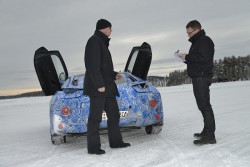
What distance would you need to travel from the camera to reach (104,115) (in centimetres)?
575

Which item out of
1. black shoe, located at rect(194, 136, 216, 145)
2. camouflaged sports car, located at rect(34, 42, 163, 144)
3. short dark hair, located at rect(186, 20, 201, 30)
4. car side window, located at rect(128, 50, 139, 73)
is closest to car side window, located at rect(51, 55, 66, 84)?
camouflaged sports car, located at rect(34, 42, 163, 144)

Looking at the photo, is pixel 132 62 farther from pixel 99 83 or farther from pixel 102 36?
pixel 99 83

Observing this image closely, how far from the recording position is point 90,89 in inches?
207

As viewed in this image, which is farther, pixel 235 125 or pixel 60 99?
pixel 235 125

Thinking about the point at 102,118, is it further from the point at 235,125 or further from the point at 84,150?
the point at 235,125

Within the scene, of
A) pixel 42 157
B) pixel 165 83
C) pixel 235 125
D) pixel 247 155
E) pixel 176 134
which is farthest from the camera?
pixel 165 83

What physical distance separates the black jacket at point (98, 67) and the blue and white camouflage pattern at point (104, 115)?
0.43m

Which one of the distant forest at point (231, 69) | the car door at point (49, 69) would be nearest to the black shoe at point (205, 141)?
the car door at point (49, 69)

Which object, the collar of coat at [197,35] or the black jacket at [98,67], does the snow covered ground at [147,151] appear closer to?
the black jacket at [98,67]

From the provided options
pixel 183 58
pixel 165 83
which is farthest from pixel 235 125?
pixel 165 83

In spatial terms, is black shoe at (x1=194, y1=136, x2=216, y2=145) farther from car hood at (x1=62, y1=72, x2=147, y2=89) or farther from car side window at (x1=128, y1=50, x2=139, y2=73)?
car side window at (x1=128, y1=50, x2=139, y2=73)

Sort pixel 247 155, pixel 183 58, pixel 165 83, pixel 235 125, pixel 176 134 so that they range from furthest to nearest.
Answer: pixel 165 83
pixel 235 125
pixel 176 134
pixel 183 58
pixel 247 155

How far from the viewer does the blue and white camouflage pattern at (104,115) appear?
18.6 feet

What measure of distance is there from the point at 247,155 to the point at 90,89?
7.69 feet
